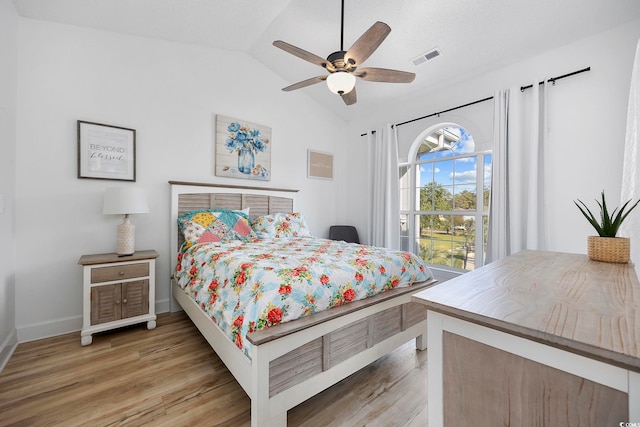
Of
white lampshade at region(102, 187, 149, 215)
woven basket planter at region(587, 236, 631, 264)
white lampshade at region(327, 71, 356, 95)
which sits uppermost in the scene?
white lampshade at region(327, 71, 356, 95)

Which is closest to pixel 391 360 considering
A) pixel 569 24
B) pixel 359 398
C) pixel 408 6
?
pixel 359 398

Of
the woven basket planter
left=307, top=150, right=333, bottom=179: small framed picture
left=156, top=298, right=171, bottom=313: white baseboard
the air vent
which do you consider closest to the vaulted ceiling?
the air vent

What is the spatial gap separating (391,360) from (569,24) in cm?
323

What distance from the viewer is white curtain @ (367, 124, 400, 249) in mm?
3830

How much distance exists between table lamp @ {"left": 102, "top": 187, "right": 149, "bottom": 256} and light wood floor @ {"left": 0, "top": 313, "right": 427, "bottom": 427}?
813mm

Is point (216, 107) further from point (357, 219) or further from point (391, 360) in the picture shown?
point (391, 360)

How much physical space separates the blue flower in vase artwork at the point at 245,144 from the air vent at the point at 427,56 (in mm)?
2065

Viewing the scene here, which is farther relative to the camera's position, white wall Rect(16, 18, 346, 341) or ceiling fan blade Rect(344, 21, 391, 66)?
white wall Rect(16, 18, 346, 341)

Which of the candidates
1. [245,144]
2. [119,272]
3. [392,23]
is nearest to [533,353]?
[119,272]

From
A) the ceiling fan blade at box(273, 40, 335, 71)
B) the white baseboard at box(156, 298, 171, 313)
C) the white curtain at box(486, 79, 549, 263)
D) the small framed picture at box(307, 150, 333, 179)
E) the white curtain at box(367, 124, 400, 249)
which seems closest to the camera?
the ceiling fan blade at box(273, 40, 335, 71)

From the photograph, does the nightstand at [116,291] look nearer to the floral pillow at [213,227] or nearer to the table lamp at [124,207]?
the table lamp at [124,207]

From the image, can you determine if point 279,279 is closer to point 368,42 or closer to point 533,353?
point 533,353

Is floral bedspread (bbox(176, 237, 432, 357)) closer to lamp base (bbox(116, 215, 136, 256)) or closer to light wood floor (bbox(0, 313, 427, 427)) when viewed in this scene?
light wood floor (bbox(0, 313, 427, 427))

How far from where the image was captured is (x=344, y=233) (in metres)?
4.25
